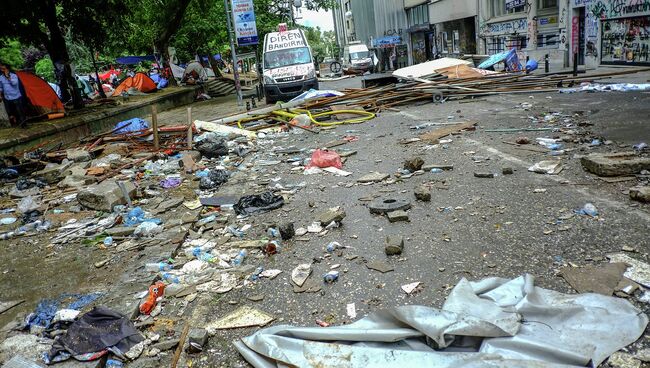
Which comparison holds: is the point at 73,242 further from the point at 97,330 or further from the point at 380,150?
the point at 380,150

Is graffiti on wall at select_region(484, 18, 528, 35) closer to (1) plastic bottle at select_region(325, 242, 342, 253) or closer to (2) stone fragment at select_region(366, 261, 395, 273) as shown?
(1) plastic bottle at select_region(325, 242, 342, 253)

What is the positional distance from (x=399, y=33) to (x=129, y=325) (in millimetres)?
42472

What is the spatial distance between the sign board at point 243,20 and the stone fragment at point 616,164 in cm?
1339

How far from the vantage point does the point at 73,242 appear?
17.1 feet

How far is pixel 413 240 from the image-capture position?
4.09 m

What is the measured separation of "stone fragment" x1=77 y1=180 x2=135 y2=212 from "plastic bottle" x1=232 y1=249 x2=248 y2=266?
2.78 metres

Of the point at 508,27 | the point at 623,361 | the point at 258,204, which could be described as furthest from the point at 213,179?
the point at 508,27

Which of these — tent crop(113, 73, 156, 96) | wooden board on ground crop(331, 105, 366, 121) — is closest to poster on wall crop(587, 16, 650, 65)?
wooden board on ground crop(331, 105, 366, 121)

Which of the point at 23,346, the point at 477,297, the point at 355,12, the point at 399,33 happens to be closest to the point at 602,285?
the point at 477,297

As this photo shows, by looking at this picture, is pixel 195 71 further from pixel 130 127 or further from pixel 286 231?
pixel 286 231

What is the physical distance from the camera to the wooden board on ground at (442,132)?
7990 millimetres

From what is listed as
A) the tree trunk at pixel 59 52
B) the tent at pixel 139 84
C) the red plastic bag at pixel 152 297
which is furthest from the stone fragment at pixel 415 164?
the tent at pixel 139 84

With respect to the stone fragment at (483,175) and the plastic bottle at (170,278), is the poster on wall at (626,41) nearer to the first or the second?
the stone fragment at (483,175)

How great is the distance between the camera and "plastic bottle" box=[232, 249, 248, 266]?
412 cm
